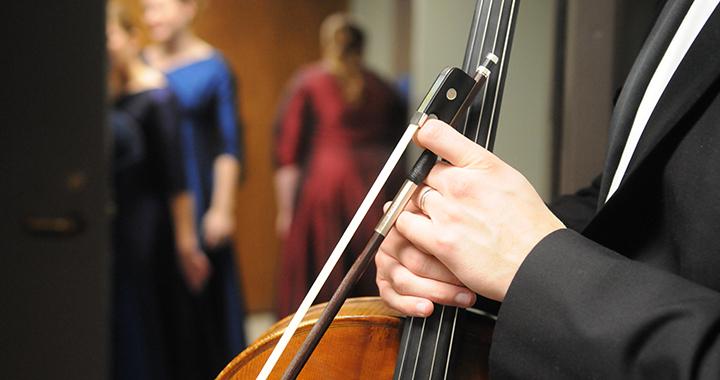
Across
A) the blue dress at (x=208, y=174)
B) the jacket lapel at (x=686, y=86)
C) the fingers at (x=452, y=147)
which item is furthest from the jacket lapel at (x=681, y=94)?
the blue dress at (x=208, y=174)

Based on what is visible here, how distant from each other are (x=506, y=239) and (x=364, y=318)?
211 millimetres

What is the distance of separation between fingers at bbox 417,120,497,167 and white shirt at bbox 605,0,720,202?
156 mm

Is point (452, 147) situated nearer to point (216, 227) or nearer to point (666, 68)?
point (666, 68)

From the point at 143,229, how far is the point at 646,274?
76.5 inches

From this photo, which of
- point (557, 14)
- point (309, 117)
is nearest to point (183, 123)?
point (309, 117)

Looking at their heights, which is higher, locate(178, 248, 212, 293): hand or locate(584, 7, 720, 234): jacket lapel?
locate(584, 7, 720, 234): jacket lapel

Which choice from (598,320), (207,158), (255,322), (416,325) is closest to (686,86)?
(598,320)

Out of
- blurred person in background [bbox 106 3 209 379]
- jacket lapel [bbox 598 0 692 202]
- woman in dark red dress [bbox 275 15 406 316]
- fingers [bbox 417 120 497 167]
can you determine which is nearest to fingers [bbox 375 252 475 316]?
fingers [bbox 417 120 497 167]

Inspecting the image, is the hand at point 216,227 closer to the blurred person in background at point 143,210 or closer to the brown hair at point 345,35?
the blurred person in background at point 143,210

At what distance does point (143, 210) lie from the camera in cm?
234

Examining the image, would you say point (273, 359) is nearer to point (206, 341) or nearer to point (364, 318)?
point (364, 318)

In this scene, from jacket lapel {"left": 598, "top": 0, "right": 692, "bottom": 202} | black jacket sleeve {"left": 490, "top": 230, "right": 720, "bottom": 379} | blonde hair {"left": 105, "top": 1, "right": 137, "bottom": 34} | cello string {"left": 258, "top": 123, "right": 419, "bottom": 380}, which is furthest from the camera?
blonde hair {"left": 105, "top": 1, "right": 137, "bottom": 34}

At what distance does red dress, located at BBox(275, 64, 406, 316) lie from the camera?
2.39 metres

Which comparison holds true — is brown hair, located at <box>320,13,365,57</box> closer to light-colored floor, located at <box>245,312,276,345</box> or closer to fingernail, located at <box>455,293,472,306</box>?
light-colored floor, located at <box>245,312,276,345</box>
